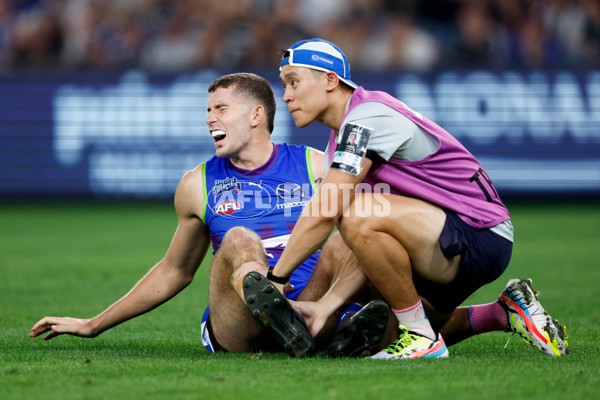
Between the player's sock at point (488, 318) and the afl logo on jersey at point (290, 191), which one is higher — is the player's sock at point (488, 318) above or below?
below

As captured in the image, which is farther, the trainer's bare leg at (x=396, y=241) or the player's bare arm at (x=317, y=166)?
the player's bare arm at (x=317, y=166)

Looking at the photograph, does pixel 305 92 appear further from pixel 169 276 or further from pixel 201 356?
pixel 201 356

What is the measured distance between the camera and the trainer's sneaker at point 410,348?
4398mm

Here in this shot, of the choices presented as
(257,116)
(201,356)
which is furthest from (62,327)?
(257,116)

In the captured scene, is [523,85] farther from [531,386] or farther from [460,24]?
[531,386]

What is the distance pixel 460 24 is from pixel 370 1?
5.57ft

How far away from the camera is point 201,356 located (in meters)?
4.68

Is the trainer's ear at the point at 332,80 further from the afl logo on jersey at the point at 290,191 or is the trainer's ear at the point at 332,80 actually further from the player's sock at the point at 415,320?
the player's sock at the point at 415,320

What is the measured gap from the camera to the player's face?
5195 millimetres

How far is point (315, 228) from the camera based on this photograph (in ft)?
14.1

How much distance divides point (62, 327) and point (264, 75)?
11081 millimetres

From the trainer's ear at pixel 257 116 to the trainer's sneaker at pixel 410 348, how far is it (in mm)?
1561

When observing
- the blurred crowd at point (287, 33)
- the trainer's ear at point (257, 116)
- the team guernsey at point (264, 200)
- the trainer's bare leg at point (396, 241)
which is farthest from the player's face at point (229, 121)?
the blurred crowd at point (287, 33)

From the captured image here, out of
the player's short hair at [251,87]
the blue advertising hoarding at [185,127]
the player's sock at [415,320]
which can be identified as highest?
the player's short hair at [251,87]
